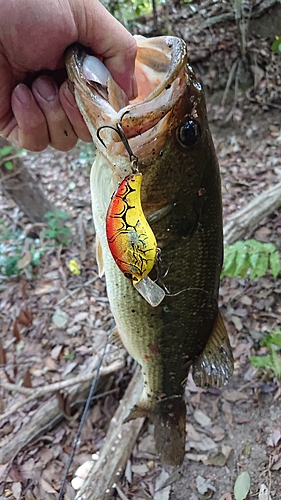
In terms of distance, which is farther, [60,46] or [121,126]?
[60,46]

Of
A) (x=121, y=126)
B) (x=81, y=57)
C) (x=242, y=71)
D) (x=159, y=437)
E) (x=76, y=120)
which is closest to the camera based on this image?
(x=121, y=126)

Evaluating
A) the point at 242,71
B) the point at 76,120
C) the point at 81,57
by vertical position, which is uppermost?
the point at 81,57

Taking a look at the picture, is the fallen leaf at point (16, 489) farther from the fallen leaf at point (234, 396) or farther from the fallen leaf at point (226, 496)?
the fallen leaf at point (234, 396)

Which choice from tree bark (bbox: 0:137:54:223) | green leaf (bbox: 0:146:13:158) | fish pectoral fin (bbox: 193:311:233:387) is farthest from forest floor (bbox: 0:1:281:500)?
green leaf (bbox: 0:146:13:158)

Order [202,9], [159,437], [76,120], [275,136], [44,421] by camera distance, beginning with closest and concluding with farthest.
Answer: [76,120], [159,437], [44,421], [275,136], [202,9]

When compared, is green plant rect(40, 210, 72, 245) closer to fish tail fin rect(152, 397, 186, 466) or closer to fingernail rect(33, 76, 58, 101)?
fish tail fin rect(152, 397, 186, 466)

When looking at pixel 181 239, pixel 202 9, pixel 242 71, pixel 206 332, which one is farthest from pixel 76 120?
pixel 202 9

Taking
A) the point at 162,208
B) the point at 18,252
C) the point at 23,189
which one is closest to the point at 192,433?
the point at 162,208

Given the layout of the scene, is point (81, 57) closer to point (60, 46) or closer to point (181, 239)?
point (60, 46)
